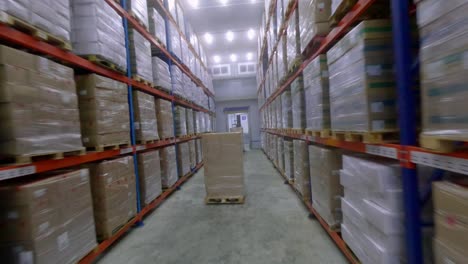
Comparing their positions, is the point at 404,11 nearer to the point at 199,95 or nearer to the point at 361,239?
the point at 361,239

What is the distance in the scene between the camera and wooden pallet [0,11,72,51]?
1.67 metres

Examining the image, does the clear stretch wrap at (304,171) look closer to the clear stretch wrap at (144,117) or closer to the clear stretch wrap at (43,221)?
the clear stretch wrap at (144,117)

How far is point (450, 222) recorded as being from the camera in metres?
1.12

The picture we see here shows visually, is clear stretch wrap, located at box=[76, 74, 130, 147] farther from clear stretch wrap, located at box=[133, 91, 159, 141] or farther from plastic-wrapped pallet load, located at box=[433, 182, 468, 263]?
plastic-wrapped pallet load, located at box=[433, 182, 468, 263]

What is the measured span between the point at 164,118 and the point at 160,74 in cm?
106

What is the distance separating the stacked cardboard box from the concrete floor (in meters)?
0.32

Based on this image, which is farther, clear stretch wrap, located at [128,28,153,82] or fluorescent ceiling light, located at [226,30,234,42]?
fluorescent ceiling light, located at [226,30,234,42]

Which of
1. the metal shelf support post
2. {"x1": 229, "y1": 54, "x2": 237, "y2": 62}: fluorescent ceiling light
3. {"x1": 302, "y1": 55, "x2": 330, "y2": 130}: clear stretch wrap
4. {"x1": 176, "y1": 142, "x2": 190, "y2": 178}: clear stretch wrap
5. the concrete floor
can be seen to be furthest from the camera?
{"x1": 229, "y1": 54, "x2": 237, "y2": 62}: fluorescent ceiling light

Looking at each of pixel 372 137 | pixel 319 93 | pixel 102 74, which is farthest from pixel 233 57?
pixel 372 137

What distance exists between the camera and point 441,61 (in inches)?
44.1

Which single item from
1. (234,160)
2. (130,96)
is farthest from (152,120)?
(234,160)

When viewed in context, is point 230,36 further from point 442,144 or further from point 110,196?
point 442,144

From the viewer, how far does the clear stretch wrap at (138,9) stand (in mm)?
3740

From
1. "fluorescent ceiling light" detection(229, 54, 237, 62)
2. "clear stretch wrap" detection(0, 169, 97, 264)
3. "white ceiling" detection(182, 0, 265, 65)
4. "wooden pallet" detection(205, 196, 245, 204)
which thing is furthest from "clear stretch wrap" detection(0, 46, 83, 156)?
"fluorescent ceiling light" detection(229, 54, 237, 62)
